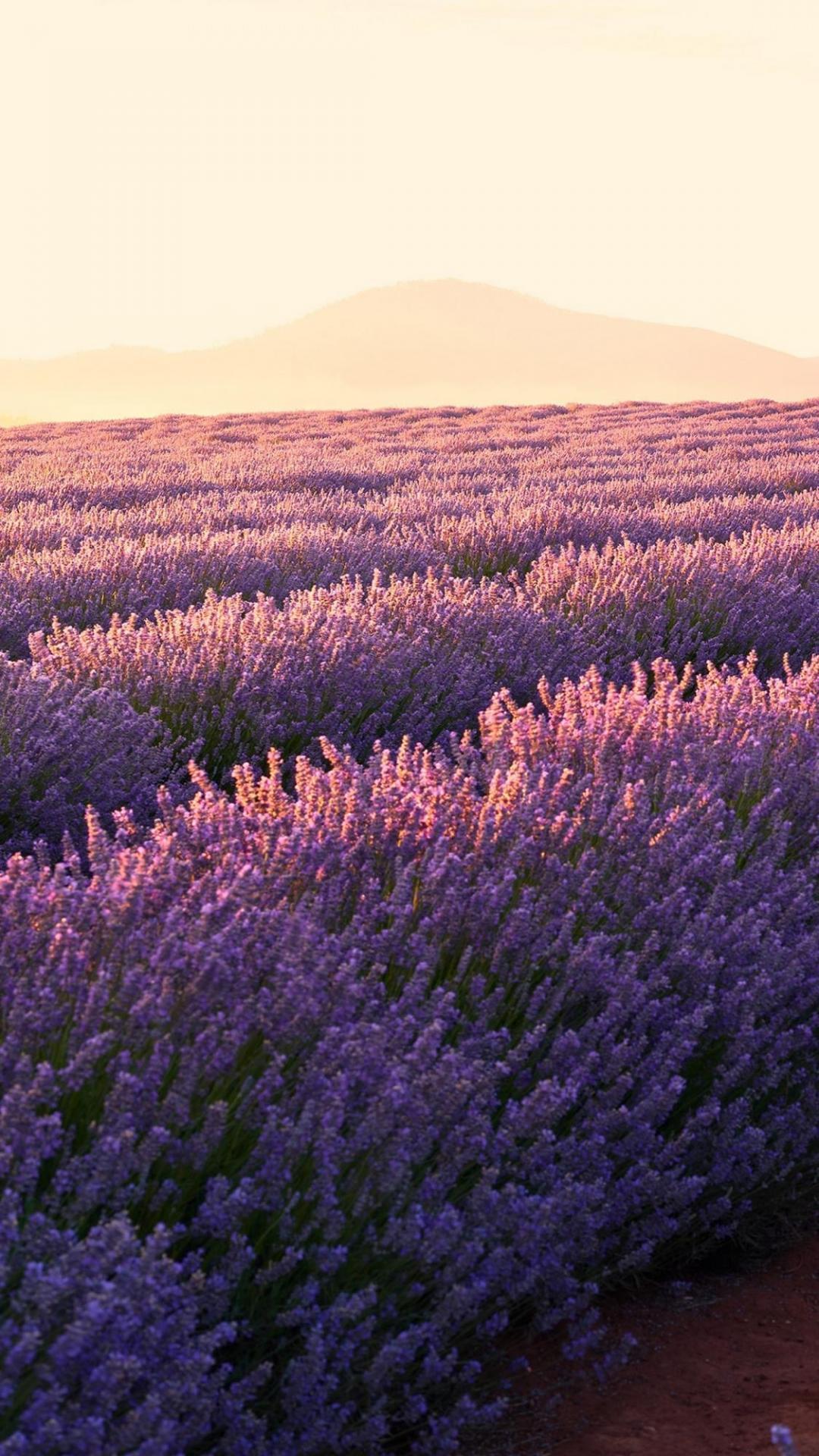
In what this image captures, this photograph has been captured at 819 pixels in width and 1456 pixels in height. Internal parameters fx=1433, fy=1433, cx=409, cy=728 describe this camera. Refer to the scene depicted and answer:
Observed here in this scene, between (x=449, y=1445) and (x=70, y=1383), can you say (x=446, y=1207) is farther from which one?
(x=70, y=1383)

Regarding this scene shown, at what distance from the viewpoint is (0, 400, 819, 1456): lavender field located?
5.19 feet

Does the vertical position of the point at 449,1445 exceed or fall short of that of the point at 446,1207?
it falls short

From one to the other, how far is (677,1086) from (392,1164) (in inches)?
20.2

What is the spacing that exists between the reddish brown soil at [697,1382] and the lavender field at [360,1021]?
0.08m

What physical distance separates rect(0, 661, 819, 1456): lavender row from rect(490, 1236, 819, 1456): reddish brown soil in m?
0.09

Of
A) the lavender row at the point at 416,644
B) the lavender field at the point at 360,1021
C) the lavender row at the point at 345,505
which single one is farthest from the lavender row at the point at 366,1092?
the lavender row at the point at 345,505

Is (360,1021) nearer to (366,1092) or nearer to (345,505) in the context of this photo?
(366,1092)

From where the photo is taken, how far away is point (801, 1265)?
2449 mm

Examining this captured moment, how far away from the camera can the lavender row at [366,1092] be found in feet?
5.01

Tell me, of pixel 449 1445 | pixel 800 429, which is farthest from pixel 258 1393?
pixel 800 429

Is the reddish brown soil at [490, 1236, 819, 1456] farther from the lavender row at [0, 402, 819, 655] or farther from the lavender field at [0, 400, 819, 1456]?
the lavender row at [0, 402, 819, 655]

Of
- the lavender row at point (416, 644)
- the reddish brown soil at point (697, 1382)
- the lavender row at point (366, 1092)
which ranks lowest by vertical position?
the reddish brown soil at point (697, 1382)

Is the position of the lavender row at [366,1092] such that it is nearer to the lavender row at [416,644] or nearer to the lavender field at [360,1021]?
the lavender field at [360,1021]

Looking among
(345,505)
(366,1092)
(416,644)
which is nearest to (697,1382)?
(366,1092)
